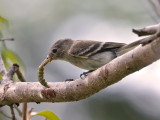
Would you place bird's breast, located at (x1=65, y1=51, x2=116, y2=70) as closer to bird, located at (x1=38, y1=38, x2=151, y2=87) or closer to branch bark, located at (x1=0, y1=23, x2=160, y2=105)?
bird, located at (x1=38, y1=38, x2=151, y2=87)

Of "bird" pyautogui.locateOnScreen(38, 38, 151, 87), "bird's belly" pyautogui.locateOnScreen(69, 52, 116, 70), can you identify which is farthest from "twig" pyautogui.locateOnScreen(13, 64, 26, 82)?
"bird's belly" pyautogui.locateOnScreen(69, 52, 116, 70)

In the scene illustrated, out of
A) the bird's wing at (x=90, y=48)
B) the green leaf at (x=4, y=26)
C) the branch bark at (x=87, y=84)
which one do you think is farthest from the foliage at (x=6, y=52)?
the bird's wing at (x=90, y=48)

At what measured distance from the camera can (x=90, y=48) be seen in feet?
15.5

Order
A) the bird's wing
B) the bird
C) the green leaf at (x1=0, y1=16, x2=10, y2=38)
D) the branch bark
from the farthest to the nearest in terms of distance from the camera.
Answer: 1. the bird's wing
2. the bird
3. the green leaf at (x1=0, y1=16, x2=10, y2=38)
4. the branch bark

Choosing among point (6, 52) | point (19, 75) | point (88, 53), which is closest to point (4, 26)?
point (6, 52)

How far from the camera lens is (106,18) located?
911cm

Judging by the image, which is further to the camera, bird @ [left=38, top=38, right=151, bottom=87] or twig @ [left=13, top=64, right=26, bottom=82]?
bird @ [left=38, top=38, right=151, bottom=87]

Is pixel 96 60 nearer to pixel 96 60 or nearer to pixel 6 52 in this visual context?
pixel 96 60

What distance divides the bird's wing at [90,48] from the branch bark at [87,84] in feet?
4.06

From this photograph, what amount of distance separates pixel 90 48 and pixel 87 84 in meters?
1.72

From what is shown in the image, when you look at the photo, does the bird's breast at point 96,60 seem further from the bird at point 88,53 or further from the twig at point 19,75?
the twig at point 19,75

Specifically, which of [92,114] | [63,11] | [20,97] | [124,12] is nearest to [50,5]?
[63,11]

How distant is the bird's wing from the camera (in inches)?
176

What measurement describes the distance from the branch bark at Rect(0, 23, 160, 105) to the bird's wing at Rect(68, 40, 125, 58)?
4.06 ft
